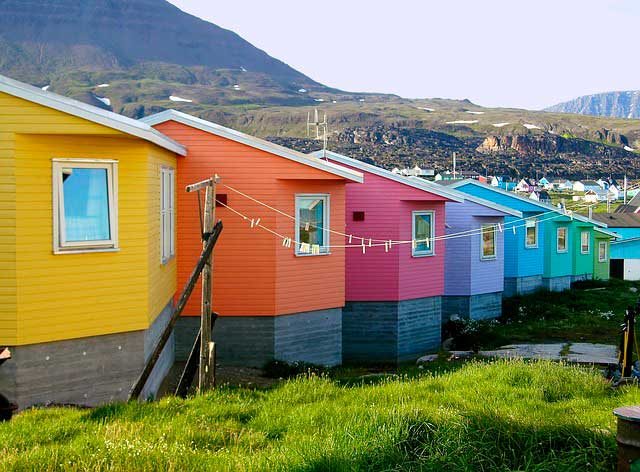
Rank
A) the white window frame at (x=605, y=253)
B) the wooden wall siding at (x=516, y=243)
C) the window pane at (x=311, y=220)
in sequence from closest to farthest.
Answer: the window pane at (x=311, y=220), the wooden wall siding at (x=516, y=243), the white window frame at (x=605, y=253)

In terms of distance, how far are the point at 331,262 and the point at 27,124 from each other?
8536 millimetres

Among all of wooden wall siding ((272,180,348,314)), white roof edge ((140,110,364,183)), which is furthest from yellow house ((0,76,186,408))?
wooden wall siding ((272,180,348,314))

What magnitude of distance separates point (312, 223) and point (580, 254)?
91.8 feet

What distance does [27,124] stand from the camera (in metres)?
11.3

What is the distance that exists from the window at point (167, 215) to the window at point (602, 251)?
3744cm

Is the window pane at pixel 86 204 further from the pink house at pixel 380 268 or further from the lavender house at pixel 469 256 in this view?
the lavender house at pixel 469 256

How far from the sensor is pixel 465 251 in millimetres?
27469

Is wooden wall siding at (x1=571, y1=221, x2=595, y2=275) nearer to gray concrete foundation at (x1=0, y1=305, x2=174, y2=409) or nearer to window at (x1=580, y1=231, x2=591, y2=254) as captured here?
window at (x1=580, y1=231, x2=591, y2=254)

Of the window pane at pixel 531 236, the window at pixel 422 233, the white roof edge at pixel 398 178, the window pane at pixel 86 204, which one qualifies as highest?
the white roof edge at pixel 398 178

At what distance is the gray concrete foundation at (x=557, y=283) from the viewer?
3841 centimetres

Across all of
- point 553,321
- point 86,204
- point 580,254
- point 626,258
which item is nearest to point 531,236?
point 553,321

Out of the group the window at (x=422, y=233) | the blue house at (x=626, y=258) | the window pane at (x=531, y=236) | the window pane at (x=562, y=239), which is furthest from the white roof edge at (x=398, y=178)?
the blue house at (x=626, y=258)

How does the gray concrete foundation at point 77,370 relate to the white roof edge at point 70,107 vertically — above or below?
below

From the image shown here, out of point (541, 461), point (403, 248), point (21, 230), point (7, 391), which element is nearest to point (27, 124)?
point (21, 230)
